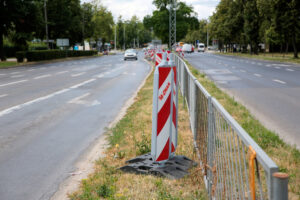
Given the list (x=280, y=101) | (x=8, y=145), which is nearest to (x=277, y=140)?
(x=8, y=145)

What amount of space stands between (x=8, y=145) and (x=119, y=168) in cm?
279

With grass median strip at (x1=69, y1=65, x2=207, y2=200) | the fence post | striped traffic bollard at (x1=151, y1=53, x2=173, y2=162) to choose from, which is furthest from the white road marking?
the fence post

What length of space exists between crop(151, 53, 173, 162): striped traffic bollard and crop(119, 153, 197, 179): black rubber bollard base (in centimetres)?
12

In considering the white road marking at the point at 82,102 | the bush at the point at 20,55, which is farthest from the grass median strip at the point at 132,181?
the bush at the point at 20,55

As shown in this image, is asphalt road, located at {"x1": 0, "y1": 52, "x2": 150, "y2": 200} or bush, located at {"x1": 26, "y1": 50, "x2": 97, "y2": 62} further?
bush, located at {"x1": 26, "y1": 50, "x2": 97, "y2": 62}

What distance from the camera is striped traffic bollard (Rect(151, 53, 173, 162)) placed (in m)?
5.19

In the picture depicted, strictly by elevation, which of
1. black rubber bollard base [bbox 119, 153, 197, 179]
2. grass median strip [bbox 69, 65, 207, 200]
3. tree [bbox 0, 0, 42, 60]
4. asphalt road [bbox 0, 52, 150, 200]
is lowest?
asphalt road [bbox 0, 52, 150, 200]

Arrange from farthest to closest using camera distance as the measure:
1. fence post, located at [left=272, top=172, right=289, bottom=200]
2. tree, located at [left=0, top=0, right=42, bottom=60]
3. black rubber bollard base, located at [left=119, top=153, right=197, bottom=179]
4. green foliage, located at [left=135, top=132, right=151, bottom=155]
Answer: tree, located at [left=0, top=0, right=42, bottom=60], green foliage, located at [left=135, top=132, right=151, bottom=155], black rubber bollard base, located at [left=119, top=153, right=197, bottom=179], fence post, located at [left=272, top=172, right=289, bottom=200]

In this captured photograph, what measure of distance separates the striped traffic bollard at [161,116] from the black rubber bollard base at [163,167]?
12 cm

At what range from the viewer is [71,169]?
18.7 ft

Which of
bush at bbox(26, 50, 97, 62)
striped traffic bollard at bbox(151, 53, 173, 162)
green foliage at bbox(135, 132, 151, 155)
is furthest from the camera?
bush at bbox(26, 50, 97, 62)

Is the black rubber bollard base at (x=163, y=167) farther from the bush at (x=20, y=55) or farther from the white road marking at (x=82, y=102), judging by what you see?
the bush at (x=20, y=55)

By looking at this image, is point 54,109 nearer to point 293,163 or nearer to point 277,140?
point 277,140

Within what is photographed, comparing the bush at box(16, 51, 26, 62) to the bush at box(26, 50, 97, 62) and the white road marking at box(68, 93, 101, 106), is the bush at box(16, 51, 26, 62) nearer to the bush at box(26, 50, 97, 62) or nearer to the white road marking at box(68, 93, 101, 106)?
the bush at box(26, 50, 97, 62)
